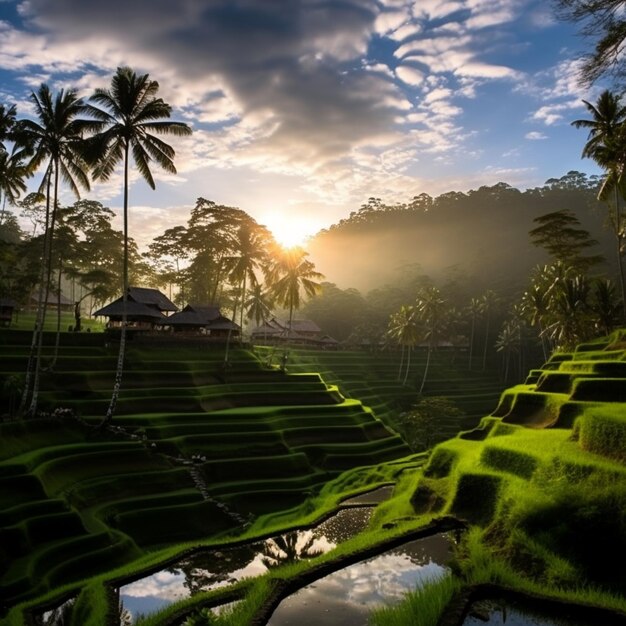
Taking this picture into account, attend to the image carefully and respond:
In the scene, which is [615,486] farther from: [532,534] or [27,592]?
[27,592]

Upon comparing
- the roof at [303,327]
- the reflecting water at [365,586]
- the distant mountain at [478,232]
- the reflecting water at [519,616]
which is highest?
the distant mountain at [478,232]

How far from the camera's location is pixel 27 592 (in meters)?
15.8

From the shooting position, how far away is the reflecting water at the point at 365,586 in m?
11.8

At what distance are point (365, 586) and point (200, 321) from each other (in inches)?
1716

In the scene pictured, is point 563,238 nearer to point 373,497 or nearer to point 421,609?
point 373,497

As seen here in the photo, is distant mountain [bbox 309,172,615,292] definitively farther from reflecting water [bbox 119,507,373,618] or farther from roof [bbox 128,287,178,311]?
reflecting water [bbox 119,507,373,618]

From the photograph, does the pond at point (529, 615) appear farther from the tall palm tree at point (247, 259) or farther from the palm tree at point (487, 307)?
the palm tree at point (487, 307)

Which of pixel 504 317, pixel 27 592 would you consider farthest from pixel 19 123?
pixel 504 317

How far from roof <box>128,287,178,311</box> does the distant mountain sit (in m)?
72.2

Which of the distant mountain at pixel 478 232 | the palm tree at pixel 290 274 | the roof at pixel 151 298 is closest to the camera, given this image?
the palm tree at pixel 290 274

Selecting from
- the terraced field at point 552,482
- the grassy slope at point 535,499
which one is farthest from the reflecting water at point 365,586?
the terraced field at point 552,482

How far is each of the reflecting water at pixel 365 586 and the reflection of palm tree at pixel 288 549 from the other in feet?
10.9

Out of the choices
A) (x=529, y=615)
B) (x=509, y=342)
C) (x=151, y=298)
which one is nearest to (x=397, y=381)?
(x=509, y=342)

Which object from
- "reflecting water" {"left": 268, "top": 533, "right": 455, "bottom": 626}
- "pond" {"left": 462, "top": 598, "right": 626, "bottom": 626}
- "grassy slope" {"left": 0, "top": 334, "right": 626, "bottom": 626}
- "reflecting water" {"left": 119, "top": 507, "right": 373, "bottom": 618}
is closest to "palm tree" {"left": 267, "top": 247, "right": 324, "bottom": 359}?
"grassy slope" {"left": 0, "top": 334, "right": 626, "bottom": 626}
